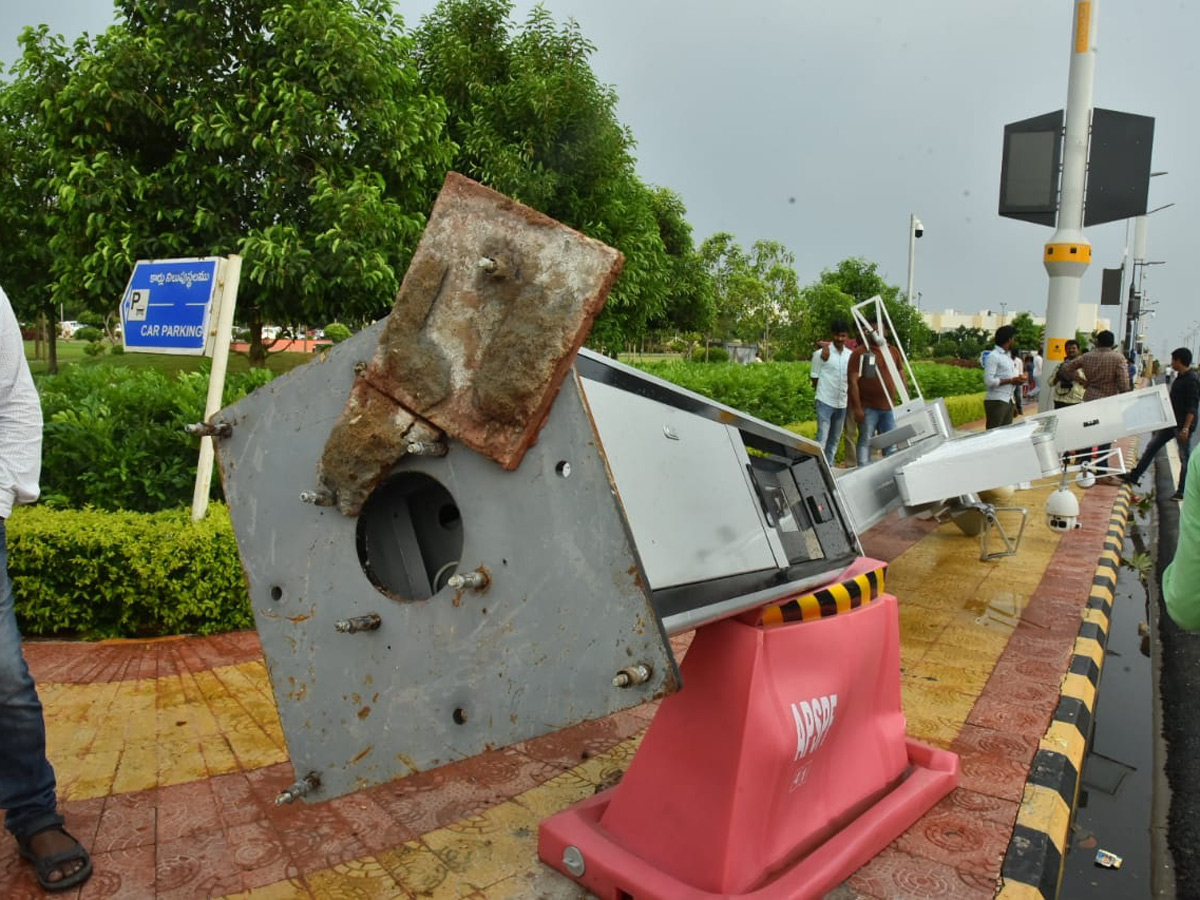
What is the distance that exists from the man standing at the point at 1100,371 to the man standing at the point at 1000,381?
0.88 meters

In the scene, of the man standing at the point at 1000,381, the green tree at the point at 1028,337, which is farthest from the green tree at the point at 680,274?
the green tree at the point at 1028,337

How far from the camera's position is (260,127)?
22.3ft

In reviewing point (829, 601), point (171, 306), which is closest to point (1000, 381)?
point (829, 601)

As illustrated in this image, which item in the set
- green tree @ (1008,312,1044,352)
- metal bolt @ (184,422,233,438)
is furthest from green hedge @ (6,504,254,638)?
green tree @ (1008,312,1044,352)

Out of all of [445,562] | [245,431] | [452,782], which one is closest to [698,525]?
[445,562]

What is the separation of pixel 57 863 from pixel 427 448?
66.7 inches

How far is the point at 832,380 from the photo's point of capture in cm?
820

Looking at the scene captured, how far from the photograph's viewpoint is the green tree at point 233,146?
22.0ft

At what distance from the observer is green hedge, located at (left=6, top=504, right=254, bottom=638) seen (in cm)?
411

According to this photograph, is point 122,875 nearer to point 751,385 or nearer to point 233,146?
point 233,146

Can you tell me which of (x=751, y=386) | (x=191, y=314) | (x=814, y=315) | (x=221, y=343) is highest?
(x=814, y=315)

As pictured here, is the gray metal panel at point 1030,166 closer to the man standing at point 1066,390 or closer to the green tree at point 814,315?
the man standing at point 1066,390

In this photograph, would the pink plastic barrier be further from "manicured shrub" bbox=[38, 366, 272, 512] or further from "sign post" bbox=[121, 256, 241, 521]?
"manicured shrub" bbox=[38, 366, 272, 512]

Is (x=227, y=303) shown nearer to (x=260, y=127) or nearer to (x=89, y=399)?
(x=89, y=399)
